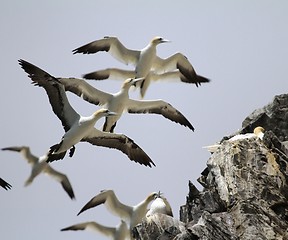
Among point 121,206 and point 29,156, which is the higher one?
point 29,156

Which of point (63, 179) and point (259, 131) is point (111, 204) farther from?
point (63, 179)

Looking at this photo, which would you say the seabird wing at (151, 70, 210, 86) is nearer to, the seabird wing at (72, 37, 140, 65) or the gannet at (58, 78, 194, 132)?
the seabird wing at (72, 37, 140, 65)

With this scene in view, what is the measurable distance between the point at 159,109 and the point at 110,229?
11.5 feet

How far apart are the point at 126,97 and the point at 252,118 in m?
3.79

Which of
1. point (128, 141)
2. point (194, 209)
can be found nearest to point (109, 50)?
point (128, 141)

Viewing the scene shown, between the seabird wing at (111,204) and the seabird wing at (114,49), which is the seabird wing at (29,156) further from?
the seabird wing at (111,204)

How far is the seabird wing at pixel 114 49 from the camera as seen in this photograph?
78.1 ft

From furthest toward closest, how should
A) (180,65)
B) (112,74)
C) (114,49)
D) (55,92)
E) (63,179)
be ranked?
(63,179)
(112,74)
(180,65)
(114,49)
(55,92)

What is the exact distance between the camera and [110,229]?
22.4m

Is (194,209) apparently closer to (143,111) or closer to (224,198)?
(224,198)

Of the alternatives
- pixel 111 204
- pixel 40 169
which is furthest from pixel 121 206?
pixel 40 169

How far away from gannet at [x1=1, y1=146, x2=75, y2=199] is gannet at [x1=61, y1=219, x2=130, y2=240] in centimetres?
436

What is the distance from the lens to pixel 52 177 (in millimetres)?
27594

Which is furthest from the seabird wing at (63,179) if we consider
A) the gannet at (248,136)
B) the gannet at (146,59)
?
the gannet at (248,136)
